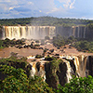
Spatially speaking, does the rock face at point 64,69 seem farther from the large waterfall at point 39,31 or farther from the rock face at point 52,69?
the large waterfall at point 39,31

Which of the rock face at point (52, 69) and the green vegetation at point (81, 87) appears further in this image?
the rock face at point (52, 69)

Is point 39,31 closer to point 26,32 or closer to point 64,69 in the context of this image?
point 26,32

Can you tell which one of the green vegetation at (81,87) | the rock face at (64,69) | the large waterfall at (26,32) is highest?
the large waterfall at (26,32)

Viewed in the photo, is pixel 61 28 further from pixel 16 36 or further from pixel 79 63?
pixel 79 63

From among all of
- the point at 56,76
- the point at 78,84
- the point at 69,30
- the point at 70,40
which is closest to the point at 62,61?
the point at 56,76

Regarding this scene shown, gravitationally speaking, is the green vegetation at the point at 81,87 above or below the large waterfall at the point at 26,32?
below

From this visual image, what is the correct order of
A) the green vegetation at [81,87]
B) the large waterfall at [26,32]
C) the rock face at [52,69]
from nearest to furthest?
the green vegetation at [81,87] < the rock face at [52,69] < the large waterfall at [26,32]

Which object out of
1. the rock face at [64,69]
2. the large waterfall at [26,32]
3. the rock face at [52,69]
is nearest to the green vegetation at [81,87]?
the rock face at [52,69]
